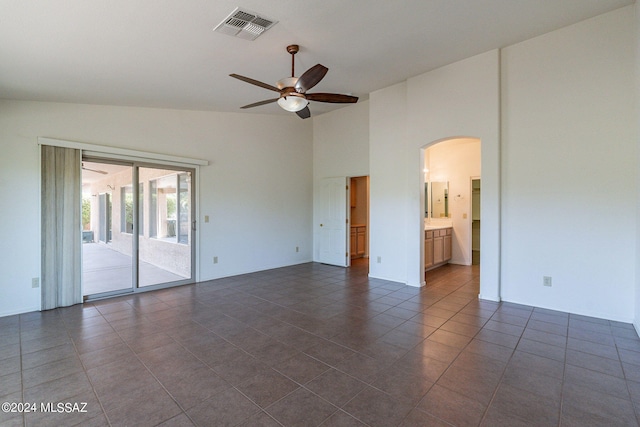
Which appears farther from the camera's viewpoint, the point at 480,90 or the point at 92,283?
the point at 92,283

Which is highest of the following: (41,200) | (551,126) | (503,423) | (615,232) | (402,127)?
(402,127)

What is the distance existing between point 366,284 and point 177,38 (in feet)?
14.3

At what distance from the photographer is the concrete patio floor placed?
4832 mm

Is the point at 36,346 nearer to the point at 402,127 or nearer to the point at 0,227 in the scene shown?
the point at 0,227

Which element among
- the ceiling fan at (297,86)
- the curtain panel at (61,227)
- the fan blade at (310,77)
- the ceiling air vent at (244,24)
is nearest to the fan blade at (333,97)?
the ceiling fan at (297,86)

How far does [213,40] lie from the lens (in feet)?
10.1

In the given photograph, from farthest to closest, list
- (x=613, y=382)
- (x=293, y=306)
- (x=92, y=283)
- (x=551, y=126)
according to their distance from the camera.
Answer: (x=92, y=283), (x=293, y=306), (x=551, y=126), (x=613, y=382)

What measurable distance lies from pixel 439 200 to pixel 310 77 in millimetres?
5533

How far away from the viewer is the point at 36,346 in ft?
9.36

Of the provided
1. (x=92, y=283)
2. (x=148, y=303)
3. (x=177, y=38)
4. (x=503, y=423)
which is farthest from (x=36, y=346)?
(x=503, y=423)

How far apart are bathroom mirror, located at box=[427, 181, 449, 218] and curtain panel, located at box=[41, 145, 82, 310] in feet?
23.4

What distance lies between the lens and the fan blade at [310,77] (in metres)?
2.89

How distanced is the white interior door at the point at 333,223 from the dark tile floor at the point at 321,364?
2620 millimetres

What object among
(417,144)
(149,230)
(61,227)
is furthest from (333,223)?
(61,227)
